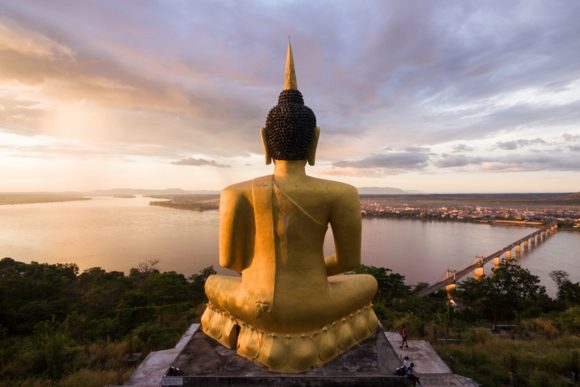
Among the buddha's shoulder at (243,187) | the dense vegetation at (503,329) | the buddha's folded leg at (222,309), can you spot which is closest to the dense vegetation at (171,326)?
the dense vegetation at (503,329)

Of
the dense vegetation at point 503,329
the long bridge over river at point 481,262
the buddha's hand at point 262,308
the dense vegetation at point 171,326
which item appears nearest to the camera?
the buddha's hand at point 262,308

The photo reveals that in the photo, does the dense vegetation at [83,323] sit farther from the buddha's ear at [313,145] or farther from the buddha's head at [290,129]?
the buddha's ear at [313,145]

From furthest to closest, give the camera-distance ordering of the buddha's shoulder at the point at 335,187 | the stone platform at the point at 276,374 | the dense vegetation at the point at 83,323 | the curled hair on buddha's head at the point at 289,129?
the dense vegetation at the point at 83,323
the curled hair on buddha's head at the point at 289,129
the buddha's shoulder at the point at 335,187
the stone platform at the point at 276,374

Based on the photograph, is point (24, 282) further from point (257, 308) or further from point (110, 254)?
point (110, 254)

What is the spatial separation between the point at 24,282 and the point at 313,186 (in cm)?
1840

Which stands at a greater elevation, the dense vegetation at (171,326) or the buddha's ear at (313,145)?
the buddha's ear at (313,145)

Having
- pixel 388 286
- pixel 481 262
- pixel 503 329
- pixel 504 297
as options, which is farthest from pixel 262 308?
pixel 481 262

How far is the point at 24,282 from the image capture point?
16766 millimetres

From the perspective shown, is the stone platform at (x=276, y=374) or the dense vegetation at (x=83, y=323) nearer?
the stone platform at (x=276, y=374)

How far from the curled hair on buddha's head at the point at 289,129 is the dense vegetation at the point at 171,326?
597 cm

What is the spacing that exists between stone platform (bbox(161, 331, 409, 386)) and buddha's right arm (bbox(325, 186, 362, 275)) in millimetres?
1484

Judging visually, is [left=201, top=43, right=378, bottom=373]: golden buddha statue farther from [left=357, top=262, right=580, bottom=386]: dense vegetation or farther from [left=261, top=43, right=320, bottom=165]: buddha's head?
[left=357, top=262, right=580, bottom=386]: dense vegetation

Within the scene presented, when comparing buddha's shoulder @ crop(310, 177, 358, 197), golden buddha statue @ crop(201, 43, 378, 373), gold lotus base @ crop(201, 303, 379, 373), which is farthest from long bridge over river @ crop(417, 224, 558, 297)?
buddha's shoulder @ crop(310, 177, 358, 197)

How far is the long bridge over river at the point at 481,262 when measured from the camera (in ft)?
83.4
